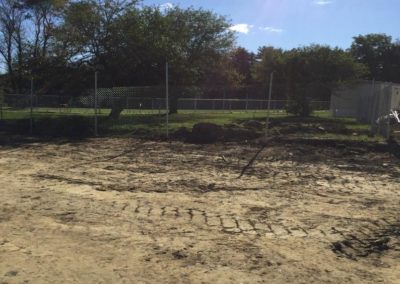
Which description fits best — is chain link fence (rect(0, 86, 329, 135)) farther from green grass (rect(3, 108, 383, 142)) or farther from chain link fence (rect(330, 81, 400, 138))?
chain link fence (rect(330, 81, 400, 138))

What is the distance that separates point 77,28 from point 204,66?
11.6 m

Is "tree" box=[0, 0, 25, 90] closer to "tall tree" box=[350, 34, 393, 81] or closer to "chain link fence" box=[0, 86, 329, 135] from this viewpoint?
"chain link fence" box=[0, 86, 329, 135]

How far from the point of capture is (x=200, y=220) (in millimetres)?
7707

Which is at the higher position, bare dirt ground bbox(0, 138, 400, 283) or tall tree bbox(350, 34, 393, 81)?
tall tree bbox(350, 34, 393, 81)

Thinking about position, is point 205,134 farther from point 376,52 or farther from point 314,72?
point 376,52

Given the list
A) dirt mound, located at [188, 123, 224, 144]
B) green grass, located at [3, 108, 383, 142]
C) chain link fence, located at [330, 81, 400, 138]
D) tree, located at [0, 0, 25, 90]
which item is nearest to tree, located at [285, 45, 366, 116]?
chain link fence, located at [330, 81, 400, 138]

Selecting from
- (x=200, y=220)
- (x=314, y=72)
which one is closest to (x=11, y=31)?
(x=314, y=72)

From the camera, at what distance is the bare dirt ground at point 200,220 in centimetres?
571

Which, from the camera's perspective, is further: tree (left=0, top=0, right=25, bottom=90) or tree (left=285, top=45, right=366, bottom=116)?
tree (left=0, top=0, right=25, bottom=90)

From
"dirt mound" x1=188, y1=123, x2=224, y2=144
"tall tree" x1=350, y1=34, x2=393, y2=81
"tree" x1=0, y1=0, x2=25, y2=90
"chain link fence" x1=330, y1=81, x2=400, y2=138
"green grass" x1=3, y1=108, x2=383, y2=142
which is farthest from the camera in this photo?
"tall tree" x1=350, y1=34, x2=393, y2=81

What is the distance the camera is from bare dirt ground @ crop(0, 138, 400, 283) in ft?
18.7

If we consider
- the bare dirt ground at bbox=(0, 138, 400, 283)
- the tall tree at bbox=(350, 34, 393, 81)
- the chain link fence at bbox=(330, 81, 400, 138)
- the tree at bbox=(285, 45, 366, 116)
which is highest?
the tall tree at bbox=(350, 34, 393, 81)

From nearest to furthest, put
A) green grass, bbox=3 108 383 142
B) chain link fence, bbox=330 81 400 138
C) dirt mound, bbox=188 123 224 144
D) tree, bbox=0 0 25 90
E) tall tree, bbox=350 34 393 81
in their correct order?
dirt mound, bbox=188 123 224 144 → green grass, bbox=3 108 383 142 → chain link fence, bbox=330 81 400 138 → tree, bbox=0 0 25 90 → tall tree, bbox=350 34 393 81

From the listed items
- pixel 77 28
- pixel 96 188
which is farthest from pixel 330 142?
pixel 77 28
